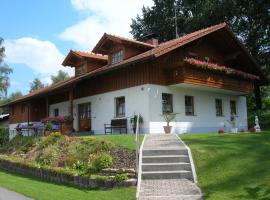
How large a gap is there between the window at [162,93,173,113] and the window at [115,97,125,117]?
2572mm

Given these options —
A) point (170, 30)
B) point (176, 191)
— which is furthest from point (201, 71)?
point (170, 30)

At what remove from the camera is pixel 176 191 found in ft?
34.3

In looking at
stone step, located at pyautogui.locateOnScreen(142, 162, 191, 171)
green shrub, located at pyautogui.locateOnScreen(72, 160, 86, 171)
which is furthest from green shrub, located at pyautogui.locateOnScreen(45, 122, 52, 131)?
stone step, located at pyautogui.locateOnScreen(142, 162, 191, 171)

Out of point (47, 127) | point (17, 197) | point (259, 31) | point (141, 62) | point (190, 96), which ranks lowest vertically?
point (17, 197)

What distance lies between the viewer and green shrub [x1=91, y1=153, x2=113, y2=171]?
12797 mm

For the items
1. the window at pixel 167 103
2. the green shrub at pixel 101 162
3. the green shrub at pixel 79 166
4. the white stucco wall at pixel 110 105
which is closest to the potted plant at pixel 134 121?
the white stucco wall at pixel 110 105

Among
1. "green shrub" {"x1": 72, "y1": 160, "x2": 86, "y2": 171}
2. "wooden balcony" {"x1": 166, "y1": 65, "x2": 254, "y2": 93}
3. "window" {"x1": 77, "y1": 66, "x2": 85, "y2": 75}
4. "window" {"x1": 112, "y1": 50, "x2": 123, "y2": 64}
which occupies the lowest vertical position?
"green shrub" {"x1": 72, "y1": 160, "x2": 86, "y2": 171}

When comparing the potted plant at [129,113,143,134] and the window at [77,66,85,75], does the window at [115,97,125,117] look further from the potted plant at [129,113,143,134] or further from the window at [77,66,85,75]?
the window at [77,66,85,75]

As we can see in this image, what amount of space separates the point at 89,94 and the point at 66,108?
3.94 m

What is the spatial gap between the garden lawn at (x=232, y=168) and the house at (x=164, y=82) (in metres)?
7.44

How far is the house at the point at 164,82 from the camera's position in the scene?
2203cm

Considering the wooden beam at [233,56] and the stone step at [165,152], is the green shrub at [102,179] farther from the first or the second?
the wooden beam at [233,56]

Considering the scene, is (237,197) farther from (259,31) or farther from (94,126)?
(259,31)

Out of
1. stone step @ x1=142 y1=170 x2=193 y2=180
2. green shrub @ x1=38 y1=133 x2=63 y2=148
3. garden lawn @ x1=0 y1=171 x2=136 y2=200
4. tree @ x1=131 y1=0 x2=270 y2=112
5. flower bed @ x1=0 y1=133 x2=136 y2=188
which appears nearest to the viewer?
garden lawn @ x1=0 y1=171 x2=136 y2=200
